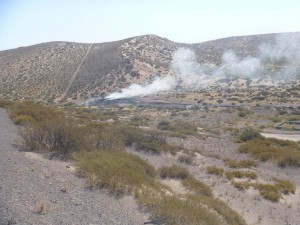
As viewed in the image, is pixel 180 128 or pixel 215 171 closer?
pixel 215 171

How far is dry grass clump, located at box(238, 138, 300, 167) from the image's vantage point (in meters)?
22.8

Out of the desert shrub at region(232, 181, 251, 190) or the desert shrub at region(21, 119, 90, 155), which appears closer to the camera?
the desert shrub at region(21, 119, 90, 155)

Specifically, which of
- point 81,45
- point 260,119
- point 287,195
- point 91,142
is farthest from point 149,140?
point 81,45

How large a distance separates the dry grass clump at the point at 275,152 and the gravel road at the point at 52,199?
567 inches

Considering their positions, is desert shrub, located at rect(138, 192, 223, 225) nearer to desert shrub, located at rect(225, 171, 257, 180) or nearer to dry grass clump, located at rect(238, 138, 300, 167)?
desert shrub, located at rect(225, 171, 257, 180)

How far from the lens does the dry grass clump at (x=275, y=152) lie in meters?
22.8

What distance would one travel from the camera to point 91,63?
359 feet

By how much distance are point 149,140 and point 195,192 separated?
33.5 ft

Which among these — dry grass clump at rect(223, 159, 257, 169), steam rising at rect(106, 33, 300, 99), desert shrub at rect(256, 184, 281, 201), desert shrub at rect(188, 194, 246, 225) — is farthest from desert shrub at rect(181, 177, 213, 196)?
steam rising at rect(106, 33, 300, 99)

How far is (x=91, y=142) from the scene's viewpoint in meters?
16.8

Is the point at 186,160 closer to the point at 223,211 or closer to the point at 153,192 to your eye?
the point at 223,211

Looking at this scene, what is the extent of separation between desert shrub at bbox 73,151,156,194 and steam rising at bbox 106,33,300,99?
207 feet

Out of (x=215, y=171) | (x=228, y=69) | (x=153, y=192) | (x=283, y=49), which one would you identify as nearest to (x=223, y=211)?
(x=153, y=192)

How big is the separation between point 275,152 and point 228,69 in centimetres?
8230
